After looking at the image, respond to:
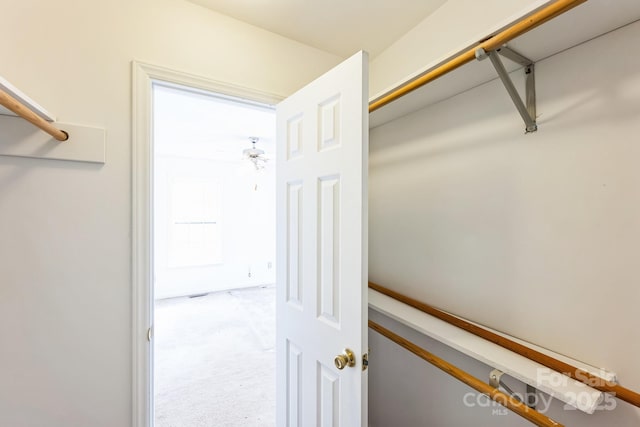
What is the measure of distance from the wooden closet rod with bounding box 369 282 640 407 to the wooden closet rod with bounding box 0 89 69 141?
170cm

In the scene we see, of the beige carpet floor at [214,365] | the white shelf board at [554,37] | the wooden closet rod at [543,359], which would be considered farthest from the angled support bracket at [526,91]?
the beige carpet floor at [214,365]

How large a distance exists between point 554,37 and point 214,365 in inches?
125

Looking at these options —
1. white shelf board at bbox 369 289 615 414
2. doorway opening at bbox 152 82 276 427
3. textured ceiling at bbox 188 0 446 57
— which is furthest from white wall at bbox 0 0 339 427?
white shelf board at bbox 369 289 615 414

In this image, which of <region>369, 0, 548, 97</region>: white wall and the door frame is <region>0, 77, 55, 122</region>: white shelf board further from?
<region>369, 0, 548, 97</region>: white wall

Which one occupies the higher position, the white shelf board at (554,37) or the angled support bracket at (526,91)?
the white shelf board at (554,37)

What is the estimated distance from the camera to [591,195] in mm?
824

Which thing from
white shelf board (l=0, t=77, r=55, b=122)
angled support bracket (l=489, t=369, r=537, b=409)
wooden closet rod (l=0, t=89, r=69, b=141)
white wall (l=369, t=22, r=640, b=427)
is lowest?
angled support bracket (l=489, t=369, r=537, b=409)

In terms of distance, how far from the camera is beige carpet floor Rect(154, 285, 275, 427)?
194 centimetres

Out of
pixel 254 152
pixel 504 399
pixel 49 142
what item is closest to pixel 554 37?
pixel 504 399

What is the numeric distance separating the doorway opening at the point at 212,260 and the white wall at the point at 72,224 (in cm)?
18

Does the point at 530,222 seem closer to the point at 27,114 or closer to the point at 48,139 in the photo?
the point at 27,114

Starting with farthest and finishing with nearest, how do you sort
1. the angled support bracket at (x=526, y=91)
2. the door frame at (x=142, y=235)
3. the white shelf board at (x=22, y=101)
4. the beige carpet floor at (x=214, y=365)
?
1. the beige carpet floor at (x=214, y=365)
2. the door frame at (x=142, y=235)
3. the angled support bracket at (x=526, y=91)
4. the white shelf board at (x=22, y=101)

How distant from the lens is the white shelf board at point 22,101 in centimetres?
75

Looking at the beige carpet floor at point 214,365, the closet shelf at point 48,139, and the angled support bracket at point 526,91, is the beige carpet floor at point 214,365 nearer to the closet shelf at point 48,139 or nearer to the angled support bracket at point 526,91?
the closet shelf at point 48,139
